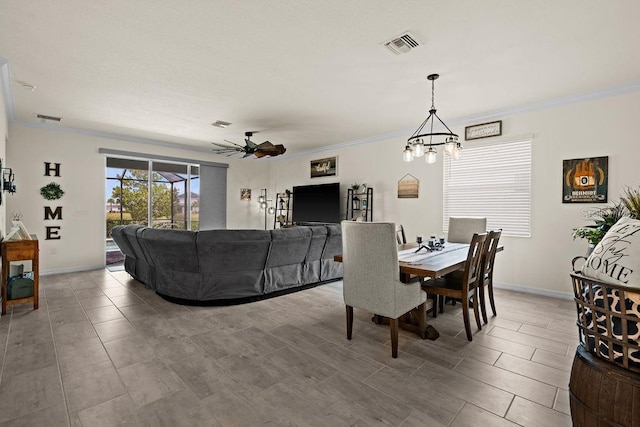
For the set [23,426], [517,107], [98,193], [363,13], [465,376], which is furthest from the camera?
[98,193]

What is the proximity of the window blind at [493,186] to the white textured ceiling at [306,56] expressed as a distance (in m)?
0.64

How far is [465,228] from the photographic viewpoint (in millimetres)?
4215

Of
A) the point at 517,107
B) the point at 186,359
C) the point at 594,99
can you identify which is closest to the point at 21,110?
the point at 186,359

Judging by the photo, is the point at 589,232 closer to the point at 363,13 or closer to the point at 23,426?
the point at 363,13

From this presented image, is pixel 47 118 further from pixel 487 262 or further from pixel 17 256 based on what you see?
pixel 487 262

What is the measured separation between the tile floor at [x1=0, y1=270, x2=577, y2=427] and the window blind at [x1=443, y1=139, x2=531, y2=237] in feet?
4.91

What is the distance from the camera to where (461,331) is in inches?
114

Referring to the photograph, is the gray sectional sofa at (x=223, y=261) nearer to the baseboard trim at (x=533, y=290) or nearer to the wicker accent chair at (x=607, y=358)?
the baseboard trim at (x=533, y=290)

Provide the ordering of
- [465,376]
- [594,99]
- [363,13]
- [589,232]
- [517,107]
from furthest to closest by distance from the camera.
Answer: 1. [517,107]
2. [594,99]
3. [589,232]
4. [363,13]
5. [465,376]

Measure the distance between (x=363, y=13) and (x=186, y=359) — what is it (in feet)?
9.68

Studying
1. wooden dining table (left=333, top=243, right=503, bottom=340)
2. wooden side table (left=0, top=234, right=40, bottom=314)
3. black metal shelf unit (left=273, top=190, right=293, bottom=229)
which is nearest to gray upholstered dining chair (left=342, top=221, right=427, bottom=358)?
wooden dining table (left=333, top=243, right=503, bottom=340)

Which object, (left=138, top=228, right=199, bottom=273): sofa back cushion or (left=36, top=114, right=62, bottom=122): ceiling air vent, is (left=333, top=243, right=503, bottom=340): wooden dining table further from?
(left=36, top=114, right=62, bottom=122): ceiling air vent

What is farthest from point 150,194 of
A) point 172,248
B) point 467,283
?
point 467,283

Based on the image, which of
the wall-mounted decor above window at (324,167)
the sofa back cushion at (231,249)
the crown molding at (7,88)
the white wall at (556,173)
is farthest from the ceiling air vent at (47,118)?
the white wall at (556,173)
